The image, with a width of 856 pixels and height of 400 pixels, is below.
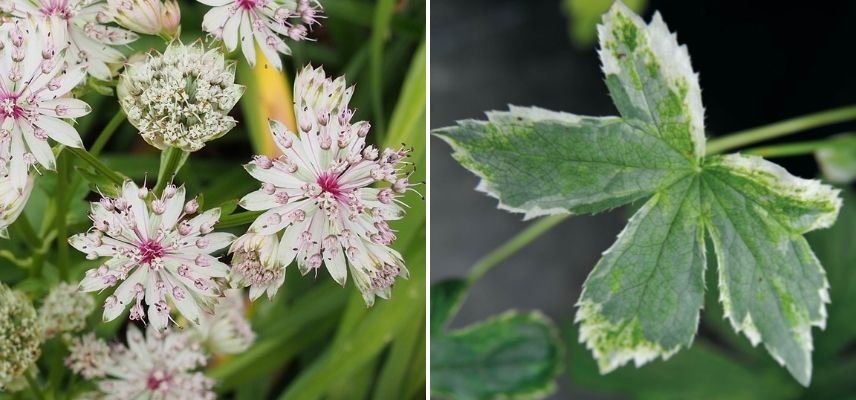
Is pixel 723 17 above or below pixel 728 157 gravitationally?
above

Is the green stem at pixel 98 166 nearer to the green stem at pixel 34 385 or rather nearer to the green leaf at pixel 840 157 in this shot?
the green stem at pixel 34 385

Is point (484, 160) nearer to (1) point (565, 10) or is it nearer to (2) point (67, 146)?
(2) point (67, 146)

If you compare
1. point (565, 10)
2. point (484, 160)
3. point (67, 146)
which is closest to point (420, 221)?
point (484, 160)

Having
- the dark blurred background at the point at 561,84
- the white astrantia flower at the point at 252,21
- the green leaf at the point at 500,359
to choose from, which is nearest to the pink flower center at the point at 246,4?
the white astrantia flower at the point at 252,21

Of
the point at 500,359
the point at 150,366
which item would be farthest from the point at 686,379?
the point at 150,366

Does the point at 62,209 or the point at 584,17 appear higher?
the point at 584,17

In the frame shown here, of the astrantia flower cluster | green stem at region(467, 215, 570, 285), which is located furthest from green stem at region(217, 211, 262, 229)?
green stem at region(467, 215, 570, 285)

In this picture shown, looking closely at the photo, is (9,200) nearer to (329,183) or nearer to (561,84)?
(329,183)
